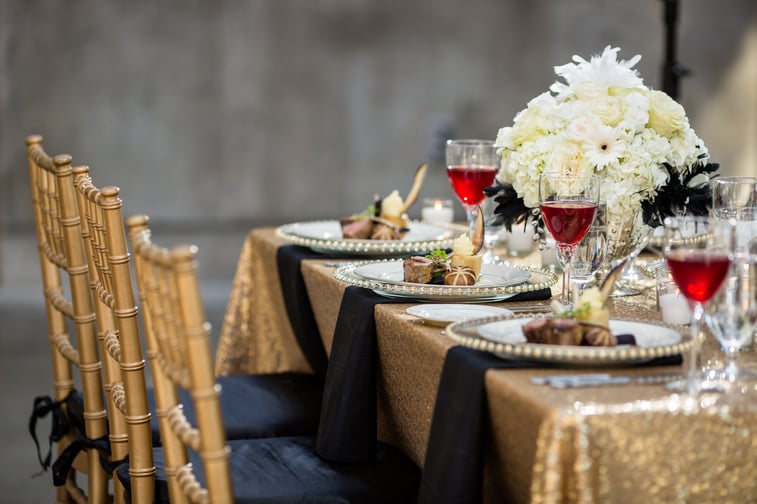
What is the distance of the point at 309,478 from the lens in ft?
5.62

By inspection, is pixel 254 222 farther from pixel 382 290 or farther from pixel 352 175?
pixel 382 290

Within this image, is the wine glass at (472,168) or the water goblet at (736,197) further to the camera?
the wine glass at (472,168)

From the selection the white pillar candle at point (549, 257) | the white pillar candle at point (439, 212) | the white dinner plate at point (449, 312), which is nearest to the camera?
the white dinner plate at point (449, 312)

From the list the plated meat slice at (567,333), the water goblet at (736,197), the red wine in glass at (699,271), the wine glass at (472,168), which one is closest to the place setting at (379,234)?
the wine glass at (472,168)

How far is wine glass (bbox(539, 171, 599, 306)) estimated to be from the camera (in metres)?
1.68

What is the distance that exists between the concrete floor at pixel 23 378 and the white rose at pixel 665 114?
1.79 metres

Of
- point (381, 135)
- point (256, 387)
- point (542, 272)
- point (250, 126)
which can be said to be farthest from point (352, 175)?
point (542, 272)

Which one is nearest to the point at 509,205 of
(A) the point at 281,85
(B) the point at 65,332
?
(B) the point at 65,332

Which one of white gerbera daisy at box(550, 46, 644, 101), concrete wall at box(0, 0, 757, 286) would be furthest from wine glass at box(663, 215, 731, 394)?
concrete wall at box(0, 0, 757, 286)

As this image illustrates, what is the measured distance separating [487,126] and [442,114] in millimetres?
331

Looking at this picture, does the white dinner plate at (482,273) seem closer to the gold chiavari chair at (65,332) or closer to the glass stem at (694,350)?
the glass stem at (694,350)

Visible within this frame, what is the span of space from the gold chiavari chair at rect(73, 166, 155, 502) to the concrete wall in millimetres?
4877

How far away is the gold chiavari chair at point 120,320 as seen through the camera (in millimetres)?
1707

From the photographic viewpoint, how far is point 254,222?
696 centimetres
